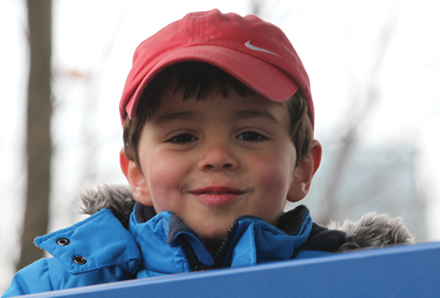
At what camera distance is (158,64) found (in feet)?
4.78

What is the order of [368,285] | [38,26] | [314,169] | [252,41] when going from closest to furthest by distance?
Result: [368,285]
[252,41]
[314,169]
[38,26]

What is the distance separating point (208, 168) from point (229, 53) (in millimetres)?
354

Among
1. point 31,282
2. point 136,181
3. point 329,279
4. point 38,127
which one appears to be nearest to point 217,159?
point 136,181

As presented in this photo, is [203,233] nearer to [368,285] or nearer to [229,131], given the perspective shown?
[229,131]

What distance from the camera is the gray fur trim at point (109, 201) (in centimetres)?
171

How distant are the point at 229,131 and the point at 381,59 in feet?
15.7

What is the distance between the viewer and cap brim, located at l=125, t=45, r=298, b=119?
1.41 metres

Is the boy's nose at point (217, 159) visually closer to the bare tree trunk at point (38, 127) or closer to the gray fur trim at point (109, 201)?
the gray fur trim at point (109, 201)

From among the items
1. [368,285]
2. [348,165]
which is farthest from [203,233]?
[348,165]

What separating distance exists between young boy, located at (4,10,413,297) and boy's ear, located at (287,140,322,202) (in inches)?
2.5

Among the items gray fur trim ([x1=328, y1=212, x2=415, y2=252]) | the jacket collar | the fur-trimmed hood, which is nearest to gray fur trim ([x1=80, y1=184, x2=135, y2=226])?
the fur-trimmed hood

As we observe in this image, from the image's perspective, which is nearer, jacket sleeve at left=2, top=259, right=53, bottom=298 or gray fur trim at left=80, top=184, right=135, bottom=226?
jacket sleeve at left=2, top=259, right=53, bottom=298

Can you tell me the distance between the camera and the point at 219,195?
1.40 metres

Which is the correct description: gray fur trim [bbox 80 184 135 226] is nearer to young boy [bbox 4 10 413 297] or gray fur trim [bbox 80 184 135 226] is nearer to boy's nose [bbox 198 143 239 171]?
young boy [bbox 4 10 413 297]
